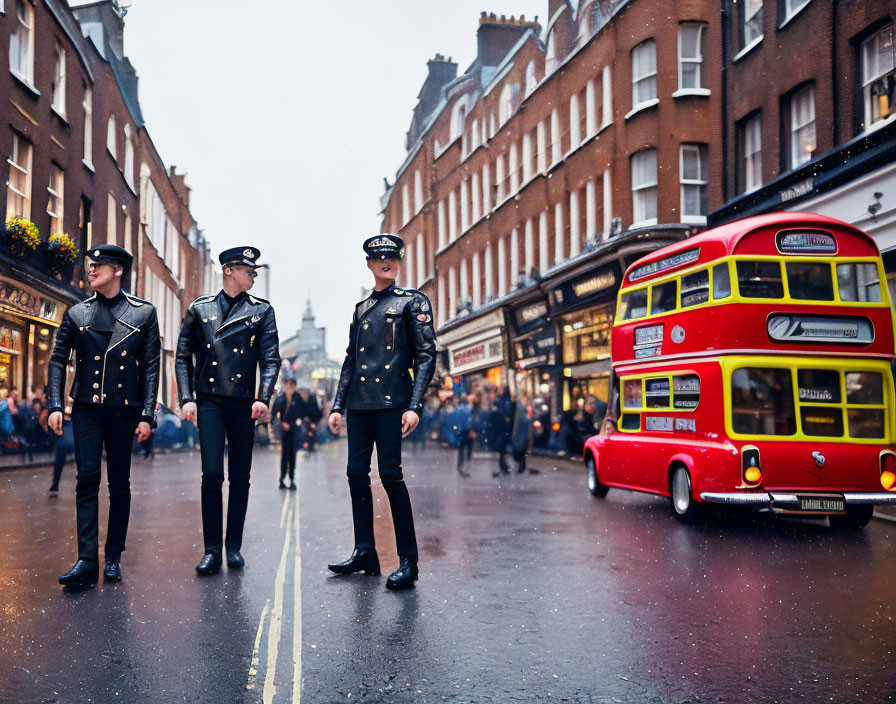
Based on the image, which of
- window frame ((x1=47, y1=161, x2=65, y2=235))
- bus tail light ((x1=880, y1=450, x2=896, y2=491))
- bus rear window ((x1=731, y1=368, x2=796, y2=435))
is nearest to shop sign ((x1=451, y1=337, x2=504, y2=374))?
window frame ((x1=47, y1=161, x2=65, y2=235))

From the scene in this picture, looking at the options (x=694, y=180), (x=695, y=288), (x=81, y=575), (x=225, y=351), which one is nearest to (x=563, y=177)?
(x=694, y=180)

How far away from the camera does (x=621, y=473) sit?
1250cm

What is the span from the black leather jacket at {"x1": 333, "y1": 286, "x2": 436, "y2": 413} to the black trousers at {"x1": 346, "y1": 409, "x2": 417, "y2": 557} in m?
0.11

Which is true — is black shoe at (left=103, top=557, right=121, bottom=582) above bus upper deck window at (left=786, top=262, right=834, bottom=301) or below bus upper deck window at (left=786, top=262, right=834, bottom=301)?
below

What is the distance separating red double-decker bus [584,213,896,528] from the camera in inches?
386

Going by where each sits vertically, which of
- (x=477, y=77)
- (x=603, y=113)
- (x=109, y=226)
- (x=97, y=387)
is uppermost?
(x=477, y=77)

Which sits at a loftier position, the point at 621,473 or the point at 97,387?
the point at 97,387

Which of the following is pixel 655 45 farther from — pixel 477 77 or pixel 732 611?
pixel 732 611

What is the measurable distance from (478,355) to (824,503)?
29.9 meters

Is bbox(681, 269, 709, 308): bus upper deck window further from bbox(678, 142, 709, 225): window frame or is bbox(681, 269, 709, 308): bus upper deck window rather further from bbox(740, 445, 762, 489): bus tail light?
bbox(678, 142, 709, 225): window frame

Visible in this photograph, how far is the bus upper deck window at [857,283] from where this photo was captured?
1036cm

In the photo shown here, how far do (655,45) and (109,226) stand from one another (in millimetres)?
16979

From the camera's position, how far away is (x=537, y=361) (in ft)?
104

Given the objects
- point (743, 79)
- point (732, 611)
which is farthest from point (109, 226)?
point (732, 611)
